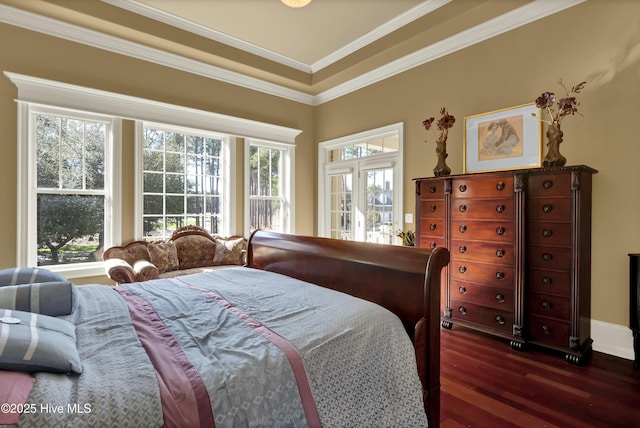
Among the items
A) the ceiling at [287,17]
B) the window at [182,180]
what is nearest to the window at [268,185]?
the window at [182,180]

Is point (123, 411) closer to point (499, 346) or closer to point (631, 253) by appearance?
point (499, 346)

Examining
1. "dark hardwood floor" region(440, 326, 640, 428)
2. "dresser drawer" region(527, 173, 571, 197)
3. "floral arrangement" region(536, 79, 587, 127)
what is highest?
"floral arrangement" region(536, 79, 587, 127)

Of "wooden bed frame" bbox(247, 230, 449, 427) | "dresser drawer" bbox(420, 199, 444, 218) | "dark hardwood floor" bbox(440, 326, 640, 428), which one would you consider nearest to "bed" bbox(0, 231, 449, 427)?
"wooden bed frame" bbox(247, 230, 449, 427)

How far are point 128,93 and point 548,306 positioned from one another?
503cm

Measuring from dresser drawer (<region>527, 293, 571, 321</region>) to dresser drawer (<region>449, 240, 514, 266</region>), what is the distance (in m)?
0.35

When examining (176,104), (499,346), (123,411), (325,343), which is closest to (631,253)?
(499,346)

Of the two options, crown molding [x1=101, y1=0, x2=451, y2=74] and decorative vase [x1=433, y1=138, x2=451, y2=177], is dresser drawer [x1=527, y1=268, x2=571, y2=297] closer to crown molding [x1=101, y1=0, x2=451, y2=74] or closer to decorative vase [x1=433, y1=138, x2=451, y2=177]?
decorative vase [x1=433, y1=138, x2=451, y2=177]

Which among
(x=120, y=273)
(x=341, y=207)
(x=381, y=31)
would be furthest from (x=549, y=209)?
(x=120, y=273)

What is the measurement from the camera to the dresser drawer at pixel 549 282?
2.69 m

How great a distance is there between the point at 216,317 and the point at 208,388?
1.76 feet

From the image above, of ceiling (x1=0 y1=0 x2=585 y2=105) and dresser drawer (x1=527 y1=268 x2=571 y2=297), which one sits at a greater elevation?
ceiling (x1=0 y1=0 x2=585 y2=105)

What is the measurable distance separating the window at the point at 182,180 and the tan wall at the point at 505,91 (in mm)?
262

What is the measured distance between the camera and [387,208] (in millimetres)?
4688

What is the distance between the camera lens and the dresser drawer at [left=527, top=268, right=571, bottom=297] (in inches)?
106
